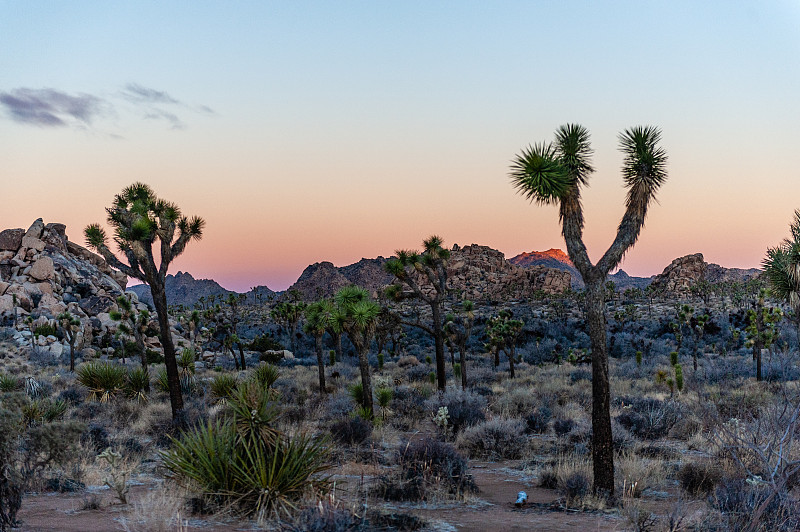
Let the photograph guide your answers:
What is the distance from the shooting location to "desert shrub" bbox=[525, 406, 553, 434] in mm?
19152

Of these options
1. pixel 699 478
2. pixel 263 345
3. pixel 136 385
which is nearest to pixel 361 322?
pixel 136 385

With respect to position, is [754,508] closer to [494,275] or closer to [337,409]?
[337,409]

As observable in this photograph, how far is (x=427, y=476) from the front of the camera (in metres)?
11.2

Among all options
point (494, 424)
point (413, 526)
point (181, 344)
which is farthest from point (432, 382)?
point (181, 344)

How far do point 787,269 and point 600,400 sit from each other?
15.5 m

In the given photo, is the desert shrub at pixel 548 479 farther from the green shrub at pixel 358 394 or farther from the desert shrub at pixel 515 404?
the green shrub at pixel 358 394

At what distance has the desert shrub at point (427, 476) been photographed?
417 inches

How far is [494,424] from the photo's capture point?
1664 cm

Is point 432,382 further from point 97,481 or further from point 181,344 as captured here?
point 181,344

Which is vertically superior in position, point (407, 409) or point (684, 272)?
point (684, 272)

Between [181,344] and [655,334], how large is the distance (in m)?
43.9

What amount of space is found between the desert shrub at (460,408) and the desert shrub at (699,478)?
7.24 meters

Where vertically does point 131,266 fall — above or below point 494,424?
above

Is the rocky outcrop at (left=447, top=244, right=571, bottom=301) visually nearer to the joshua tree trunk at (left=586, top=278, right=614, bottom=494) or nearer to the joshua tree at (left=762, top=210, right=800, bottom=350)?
the joshua tree at (left=762, top=210, right=800, bottom=350)
